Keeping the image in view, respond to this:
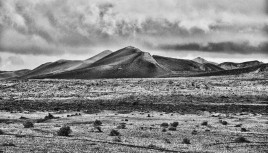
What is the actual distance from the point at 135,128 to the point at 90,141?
8.73 m

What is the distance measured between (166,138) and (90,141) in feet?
18.2

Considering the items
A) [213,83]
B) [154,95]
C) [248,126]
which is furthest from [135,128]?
[213,83]

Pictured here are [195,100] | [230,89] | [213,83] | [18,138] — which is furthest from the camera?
[213,83]

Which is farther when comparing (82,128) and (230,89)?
(230,89)

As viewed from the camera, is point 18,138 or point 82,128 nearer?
point 18,138

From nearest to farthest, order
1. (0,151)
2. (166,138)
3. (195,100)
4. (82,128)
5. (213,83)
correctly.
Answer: (0,151)
(166,138)
(82,128)
(195,100)
(213,83)

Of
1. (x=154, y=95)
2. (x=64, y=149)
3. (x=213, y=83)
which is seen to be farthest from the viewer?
(x=213, y=83)

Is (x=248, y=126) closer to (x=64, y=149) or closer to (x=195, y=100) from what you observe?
(x=64, y=149)

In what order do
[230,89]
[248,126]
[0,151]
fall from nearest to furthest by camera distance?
[0,151], [248,126], [230,89]

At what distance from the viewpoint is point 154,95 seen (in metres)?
84.5

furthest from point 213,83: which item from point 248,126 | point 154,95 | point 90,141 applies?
point 90,141

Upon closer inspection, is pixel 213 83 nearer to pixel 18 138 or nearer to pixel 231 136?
pixel 231 136

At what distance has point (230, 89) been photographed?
9756 cm

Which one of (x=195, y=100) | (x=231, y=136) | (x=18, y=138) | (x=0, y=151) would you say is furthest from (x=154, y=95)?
(x=0, y=151)
